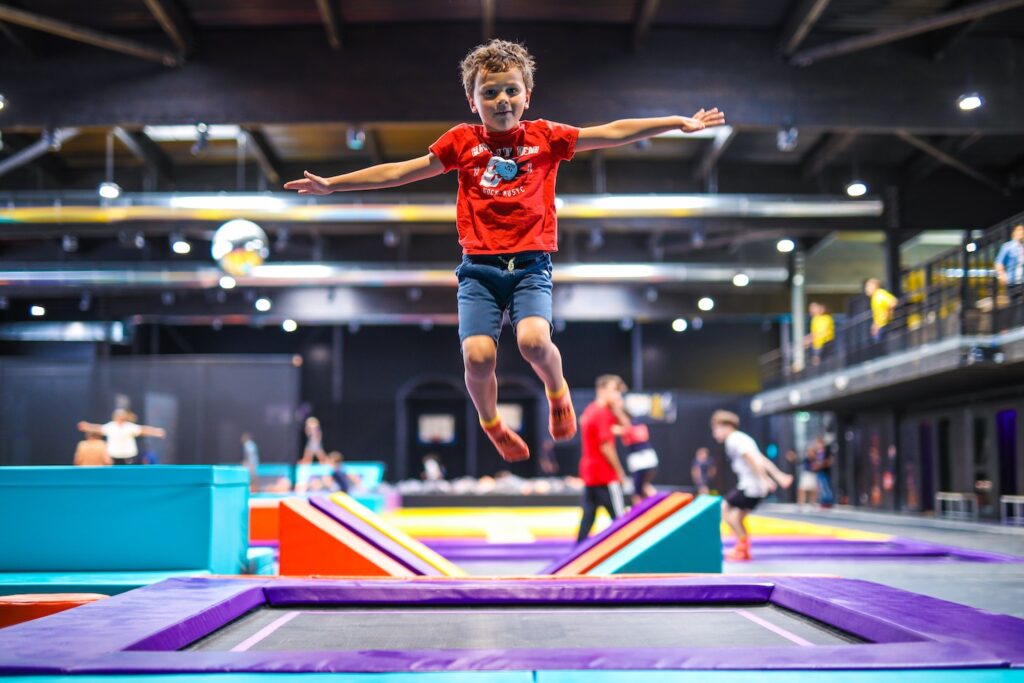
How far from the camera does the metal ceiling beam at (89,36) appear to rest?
6.85 meters

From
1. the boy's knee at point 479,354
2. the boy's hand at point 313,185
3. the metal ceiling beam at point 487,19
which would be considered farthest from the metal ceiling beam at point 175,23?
the boy's knee at point 479,354

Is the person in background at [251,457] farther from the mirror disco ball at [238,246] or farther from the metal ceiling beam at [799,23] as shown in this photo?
the metal ceiling beam at [799,23]

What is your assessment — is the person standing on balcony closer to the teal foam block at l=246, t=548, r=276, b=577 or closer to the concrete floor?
the concrete floor

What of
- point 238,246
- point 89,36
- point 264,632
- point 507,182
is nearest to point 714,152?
point 238,246

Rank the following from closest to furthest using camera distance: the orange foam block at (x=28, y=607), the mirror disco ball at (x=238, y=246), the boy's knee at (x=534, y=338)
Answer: the boy's knee at (x=534, y=338)
the orange foam block at (x=28, y=607)
the mirror disco ball at (x=238, y=246)

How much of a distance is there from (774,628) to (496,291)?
144cm

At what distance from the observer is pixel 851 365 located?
14586mm

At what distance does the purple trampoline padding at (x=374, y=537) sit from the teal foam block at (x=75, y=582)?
87 centimetres

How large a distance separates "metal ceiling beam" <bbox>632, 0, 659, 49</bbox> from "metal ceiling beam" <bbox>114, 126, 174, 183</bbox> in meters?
6.38

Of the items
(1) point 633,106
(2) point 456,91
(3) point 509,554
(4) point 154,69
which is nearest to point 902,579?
(3) point 509,554

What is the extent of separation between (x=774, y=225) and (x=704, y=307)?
6.50 meters

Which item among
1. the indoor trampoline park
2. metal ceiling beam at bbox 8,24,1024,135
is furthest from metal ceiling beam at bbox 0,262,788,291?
metal ceiling beam at bbox 8,24,1024,135

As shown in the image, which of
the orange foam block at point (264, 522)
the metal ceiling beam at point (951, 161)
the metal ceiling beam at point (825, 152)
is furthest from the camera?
the metal ceiling beam at point (825, 152)

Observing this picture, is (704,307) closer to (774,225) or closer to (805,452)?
(805,452)
